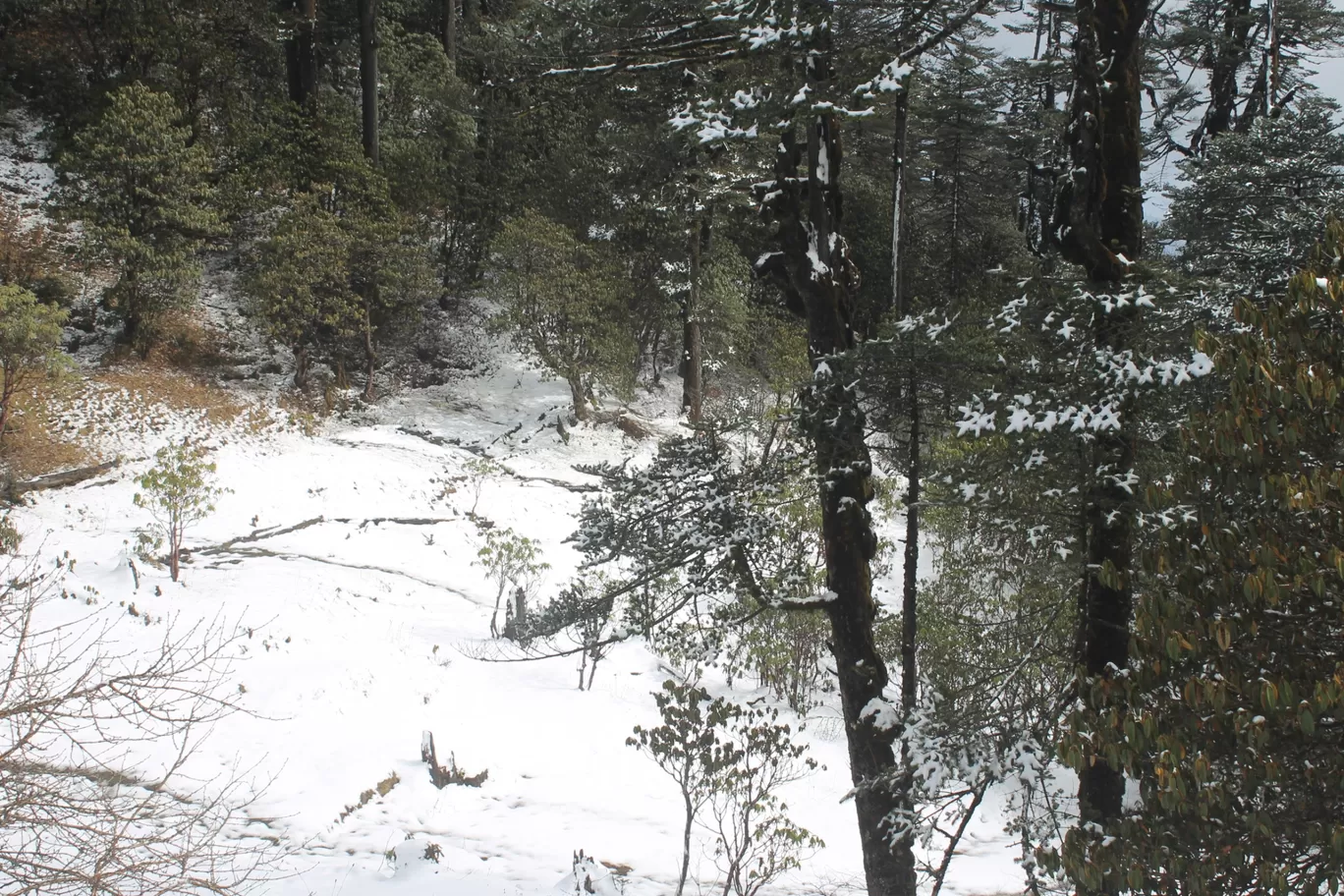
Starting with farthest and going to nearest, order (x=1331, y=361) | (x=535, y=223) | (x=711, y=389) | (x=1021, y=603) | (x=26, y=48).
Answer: (x=711, y=389) → (x=26, y=48) → (x=535, y=223) → (x=1021, y=603) → (x=1331, y=361)

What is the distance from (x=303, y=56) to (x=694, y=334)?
12.7 meters

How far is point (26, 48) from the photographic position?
2073 centimetres

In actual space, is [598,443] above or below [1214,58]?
below

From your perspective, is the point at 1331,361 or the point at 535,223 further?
the point at 535,223

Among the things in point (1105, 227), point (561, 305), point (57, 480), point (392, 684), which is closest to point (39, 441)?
point (57, 480)

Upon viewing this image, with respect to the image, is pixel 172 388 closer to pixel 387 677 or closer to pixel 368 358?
pixel 368 358

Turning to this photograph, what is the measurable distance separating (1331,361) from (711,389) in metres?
20.4

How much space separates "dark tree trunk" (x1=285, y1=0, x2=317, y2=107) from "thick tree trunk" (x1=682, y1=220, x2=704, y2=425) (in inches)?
408

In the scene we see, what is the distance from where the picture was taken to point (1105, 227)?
481 cm

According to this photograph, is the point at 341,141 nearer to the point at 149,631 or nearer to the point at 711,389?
the point at 711,389

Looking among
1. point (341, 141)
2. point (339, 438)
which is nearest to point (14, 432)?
point (339, 438)

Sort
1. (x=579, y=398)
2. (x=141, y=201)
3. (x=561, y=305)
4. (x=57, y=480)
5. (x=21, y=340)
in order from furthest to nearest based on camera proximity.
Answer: (x=579, y=398) → (x=561, y=305) → (x=141, y=201) → (x=57, y=480) → (x=21, y=340)

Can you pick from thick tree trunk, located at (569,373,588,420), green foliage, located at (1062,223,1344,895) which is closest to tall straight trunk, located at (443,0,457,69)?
thick tree trunk, located at (569,373,588,420)

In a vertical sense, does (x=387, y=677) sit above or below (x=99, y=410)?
below
